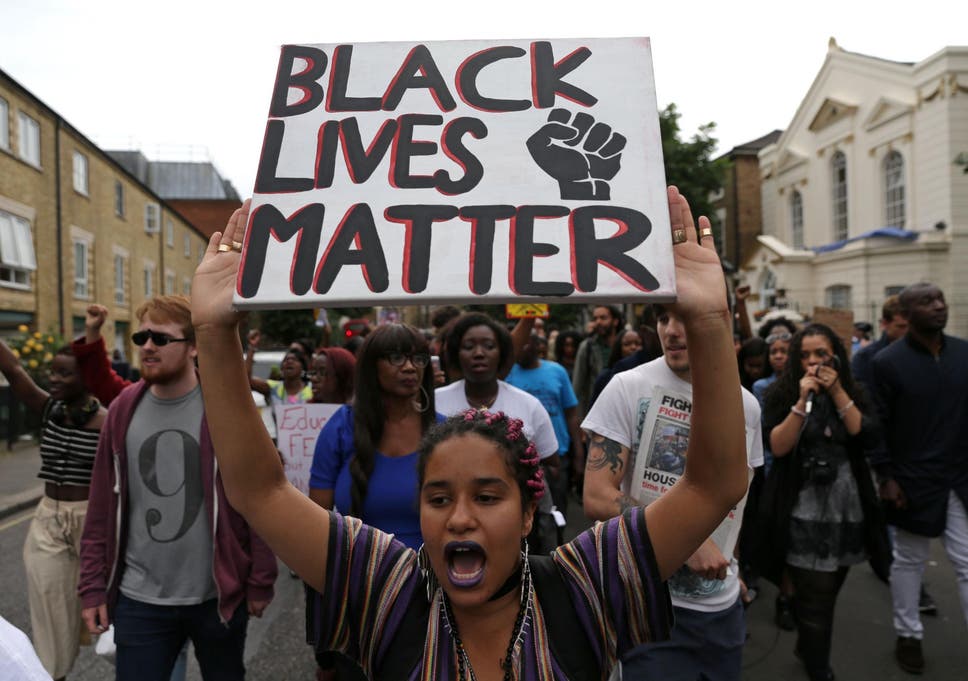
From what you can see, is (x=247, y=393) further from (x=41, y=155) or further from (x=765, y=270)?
(x=765, y=270)

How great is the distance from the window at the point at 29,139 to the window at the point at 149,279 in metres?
10.2

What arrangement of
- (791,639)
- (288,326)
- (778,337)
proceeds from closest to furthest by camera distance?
1. (791,639)
2. (778,337)
3. (288,326)

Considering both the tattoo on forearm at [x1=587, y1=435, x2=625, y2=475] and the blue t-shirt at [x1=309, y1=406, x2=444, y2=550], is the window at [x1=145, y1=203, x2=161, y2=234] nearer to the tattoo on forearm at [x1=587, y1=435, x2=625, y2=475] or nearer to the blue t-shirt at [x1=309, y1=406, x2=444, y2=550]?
the blue t-shirt at [x1=309, y1=406, x2=444, y2=550]

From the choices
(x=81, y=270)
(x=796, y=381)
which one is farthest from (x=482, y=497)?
(x=81, y=270)

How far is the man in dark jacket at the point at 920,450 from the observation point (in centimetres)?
399

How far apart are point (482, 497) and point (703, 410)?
0.51 meters

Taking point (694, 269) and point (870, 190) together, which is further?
point (870, 190)

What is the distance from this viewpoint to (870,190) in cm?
2286

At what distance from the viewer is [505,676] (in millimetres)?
1505

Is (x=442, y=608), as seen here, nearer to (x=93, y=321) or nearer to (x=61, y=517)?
(x=61, y=517)

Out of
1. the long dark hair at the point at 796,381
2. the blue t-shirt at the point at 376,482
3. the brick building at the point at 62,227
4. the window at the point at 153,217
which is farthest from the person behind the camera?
the window at the point at 153,217

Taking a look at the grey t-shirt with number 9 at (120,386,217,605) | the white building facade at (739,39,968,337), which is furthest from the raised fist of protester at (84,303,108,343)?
the white building facade at (739,39,968,337)

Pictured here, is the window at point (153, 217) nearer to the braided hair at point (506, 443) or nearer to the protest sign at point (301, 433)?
the protest sign at point (301, 433)

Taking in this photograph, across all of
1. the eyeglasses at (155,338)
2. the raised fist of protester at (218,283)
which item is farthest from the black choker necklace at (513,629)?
the eyeglasses at (155,338)
